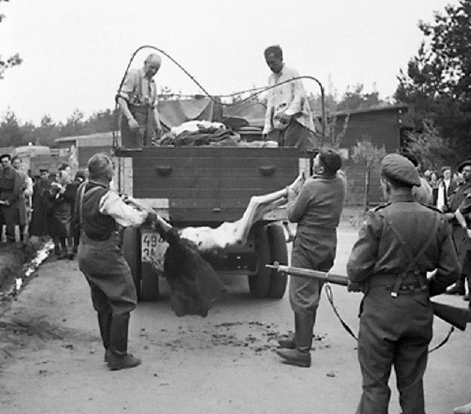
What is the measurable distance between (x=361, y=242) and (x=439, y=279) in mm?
493

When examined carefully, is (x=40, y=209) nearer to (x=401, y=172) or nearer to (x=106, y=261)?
(x=106, y=261)

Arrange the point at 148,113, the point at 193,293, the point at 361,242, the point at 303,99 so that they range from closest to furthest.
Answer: the point at 361,242 < the point at 193,293 < the point at 303,99 < the point at 148,113

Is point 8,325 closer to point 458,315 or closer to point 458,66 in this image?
point 458,315

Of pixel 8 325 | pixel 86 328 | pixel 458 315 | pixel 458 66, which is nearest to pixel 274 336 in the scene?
pixel 86 328

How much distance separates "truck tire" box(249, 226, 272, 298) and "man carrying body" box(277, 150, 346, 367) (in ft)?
7.93

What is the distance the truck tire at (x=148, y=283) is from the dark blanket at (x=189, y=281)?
167 cm

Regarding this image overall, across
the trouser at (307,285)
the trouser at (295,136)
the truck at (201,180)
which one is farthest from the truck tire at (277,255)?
the trouser at (307,285)

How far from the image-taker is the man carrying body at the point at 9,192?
50.1 feet

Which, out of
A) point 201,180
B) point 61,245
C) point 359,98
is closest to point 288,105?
point 201,180

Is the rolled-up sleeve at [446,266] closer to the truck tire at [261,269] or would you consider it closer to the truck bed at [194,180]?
the truck bed at [194,180]

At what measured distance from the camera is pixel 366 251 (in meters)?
4.51

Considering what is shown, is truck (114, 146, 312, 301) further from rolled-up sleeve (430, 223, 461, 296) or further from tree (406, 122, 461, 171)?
tree (406, 122, 461, 171)

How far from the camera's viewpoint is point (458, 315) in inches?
187

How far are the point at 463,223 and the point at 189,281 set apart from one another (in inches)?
138
